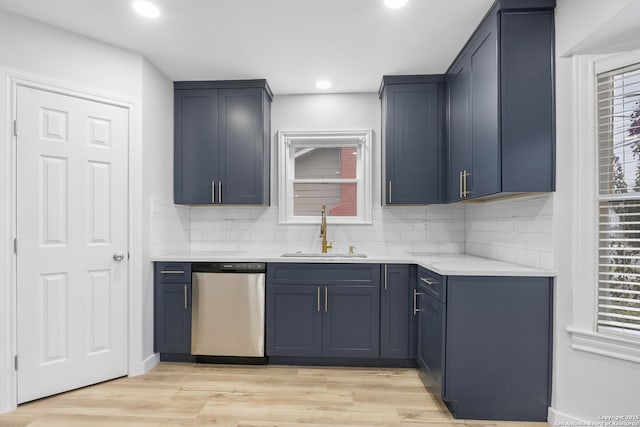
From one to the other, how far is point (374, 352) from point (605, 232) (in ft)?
5.94

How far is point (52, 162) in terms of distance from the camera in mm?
2320

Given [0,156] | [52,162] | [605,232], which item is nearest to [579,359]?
[605,232]

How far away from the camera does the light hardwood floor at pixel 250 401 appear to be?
6.82 ft

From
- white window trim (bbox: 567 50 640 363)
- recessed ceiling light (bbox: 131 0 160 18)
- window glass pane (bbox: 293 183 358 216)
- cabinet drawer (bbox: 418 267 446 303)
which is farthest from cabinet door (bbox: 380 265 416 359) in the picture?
recessed ceiling light (bbox: 131 0 160 18)

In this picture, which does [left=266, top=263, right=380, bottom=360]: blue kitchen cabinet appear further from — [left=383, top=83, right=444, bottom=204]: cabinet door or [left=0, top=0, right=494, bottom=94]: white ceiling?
[left=0, top=0, right=494, bottom=94]: white ceiling

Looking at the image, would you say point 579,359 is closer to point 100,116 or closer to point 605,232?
point 605,232

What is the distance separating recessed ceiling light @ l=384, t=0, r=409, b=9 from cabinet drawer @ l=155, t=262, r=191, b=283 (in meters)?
2.45

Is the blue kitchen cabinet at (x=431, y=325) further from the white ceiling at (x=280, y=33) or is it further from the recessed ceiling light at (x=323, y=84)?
the recessed ceiling light at (x=323, y=84)

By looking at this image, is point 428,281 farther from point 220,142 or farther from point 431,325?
point 220,142

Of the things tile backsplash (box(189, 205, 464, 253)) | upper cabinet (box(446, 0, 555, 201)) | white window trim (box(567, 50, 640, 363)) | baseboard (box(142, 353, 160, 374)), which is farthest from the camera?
tile backsplash (box(189, 205, 464, 253))

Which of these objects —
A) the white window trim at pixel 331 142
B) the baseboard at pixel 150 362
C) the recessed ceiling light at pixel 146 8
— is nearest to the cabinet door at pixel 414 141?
the white window trim at pixel 331 142

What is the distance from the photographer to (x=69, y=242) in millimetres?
2383

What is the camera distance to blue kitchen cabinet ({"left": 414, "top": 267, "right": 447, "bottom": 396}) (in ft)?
7.14

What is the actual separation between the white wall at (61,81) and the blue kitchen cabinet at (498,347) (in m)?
2.35
